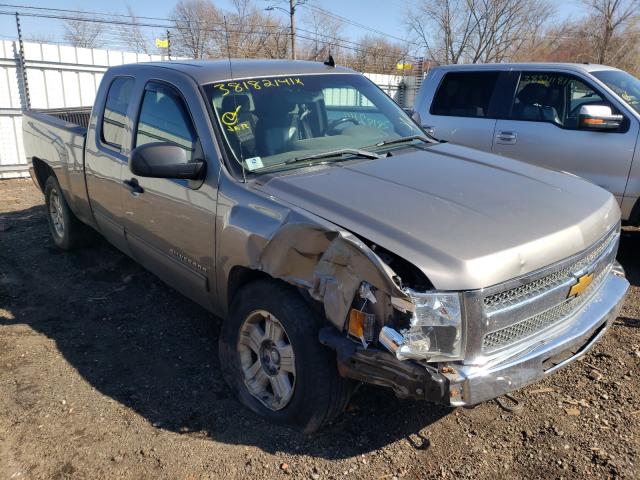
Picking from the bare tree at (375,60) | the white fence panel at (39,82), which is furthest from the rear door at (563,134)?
the bare tree at (375,60)

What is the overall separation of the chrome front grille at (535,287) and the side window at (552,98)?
133 inches

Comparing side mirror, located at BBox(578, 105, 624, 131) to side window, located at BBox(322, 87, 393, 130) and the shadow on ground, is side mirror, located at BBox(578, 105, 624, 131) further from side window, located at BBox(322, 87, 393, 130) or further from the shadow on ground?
the shadow on ground

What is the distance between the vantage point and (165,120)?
3.64 metres

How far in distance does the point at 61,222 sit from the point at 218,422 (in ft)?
12.6

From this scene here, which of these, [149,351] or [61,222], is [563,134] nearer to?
[149,351]

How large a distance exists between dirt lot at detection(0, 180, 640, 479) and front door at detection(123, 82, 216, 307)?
586mm

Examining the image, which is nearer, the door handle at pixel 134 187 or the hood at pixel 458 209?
the hood at pixel 458 209

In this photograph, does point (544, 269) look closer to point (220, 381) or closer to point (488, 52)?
point (220, 381)

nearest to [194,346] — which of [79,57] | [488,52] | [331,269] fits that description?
[331,269]

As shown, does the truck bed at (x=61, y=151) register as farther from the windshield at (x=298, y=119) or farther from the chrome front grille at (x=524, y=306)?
the chrome front grille at (x=524, y=306)

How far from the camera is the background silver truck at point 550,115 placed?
5148 mm

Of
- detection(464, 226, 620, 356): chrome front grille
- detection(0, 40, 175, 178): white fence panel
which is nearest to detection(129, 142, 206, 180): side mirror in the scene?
detection(464, 226, 620, 356): chrome front grille

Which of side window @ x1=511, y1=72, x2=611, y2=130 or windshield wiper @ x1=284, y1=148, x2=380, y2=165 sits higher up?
side window @ x1=511, y1=72, x2=611, y2=130

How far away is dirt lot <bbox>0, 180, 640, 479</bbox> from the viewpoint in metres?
2.66
